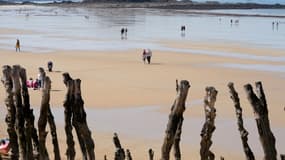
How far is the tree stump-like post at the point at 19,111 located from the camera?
739 centimetres

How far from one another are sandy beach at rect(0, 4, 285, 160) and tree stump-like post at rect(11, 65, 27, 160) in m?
4.82

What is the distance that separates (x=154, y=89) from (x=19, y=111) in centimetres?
1448

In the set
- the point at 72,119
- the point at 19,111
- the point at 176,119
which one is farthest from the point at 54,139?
the point at 176,119

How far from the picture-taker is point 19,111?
743 cm

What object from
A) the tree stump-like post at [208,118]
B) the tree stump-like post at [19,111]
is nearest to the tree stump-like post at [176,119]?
the tree stump-like post at [208,118]

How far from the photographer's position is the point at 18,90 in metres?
7.40

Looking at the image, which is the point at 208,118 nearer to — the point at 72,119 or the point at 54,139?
the point at 72,119

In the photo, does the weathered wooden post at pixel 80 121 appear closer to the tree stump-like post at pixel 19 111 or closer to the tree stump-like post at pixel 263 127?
the tree stump-like post at pixel 19 111

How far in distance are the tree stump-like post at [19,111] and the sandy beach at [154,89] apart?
482 cm

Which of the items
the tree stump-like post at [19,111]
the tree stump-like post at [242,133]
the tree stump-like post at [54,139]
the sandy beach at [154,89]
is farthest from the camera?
the sandy beach at [154,89]

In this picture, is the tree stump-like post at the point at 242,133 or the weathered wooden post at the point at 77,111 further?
the weathered wooden post at the point at 77,111

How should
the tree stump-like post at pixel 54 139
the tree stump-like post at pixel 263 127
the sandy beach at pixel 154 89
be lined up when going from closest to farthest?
the tree stump-like post at pixel 263 127 → the tree stump-like post at pixel 54 139 → the sandy beach at pixel 154 89

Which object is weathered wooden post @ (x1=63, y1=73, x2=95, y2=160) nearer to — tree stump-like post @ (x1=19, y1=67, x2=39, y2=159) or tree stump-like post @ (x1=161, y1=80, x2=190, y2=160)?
tree stump-like post @ (x1=19, y1=67, x2=39, y2=159)

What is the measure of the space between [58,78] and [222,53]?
16158mm
